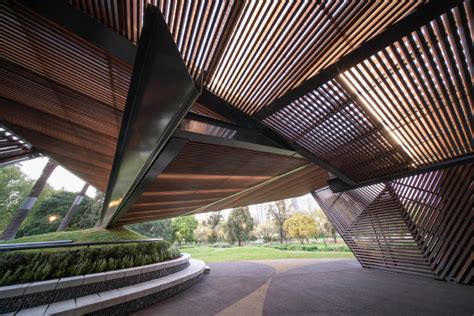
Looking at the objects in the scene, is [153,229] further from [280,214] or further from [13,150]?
[13,150]

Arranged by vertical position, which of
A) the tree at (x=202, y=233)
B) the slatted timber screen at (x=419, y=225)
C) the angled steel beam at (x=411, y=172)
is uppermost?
the tree at (x=202, y=233)

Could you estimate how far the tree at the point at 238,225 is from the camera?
3206cm

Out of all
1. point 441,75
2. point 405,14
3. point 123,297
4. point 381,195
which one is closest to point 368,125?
point 441,75

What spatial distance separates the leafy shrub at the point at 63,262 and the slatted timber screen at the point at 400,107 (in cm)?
565

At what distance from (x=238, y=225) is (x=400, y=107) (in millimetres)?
31387

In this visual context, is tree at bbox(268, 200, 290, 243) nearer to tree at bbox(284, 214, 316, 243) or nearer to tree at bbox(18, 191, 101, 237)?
tree at bbox(284, 214, 316, 243)

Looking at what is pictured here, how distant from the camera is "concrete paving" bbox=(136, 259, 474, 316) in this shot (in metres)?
4.15

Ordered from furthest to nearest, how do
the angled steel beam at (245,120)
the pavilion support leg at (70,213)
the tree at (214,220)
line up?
the tree at (214,220), the pavilion support leg at (70,213), the angled steel beam at (245,120)

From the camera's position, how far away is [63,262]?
4449 millimetres

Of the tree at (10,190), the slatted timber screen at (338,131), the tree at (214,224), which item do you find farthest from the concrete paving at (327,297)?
the tree at (214,224)

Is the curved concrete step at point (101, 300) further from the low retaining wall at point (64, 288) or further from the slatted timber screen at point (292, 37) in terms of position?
the slatted timber screen at point (292, 37)

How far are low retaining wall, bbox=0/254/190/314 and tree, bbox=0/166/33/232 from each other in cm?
2763

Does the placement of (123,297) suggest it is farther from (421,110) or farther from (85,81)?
(421,110)

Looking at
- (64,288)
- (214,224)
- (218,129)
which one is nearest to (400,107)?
(218,129)
